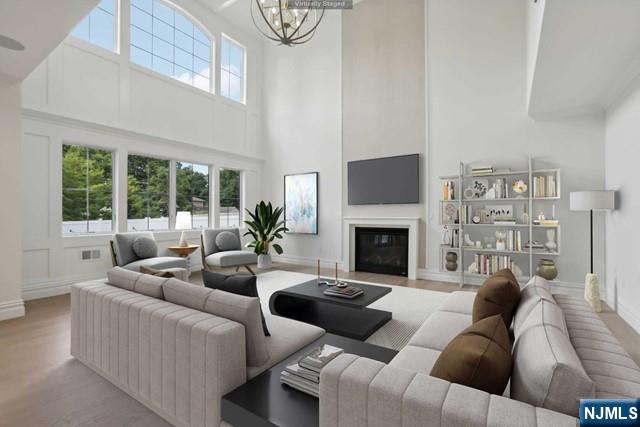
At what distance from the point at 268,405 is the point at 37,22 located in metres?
3.19

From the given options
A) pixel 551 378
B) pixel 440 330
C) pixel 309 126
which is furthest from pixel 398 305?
pixel 309 126

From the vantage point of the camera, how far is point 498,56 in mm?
4918

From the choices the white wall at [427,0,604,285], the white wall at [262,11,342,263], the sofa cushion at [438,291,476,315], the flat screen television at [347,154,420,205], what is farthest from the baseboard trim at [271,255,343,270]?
the sofa cushion at [438,291,476,315]

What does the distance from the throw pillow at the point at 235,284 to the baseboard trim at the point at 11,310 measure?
Result: 3118 millimetres

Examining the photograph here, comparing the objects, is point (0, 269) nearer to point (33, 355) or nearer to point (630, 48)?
point (33, 355)

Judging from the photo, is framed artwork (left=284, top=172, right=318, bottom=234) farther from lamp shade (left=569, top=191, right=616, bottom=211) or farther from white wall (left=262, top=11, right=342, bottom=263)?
lamp shade (left=569, top=191, right=616, bottom=211)

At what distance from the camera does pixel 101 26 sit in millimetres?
4965

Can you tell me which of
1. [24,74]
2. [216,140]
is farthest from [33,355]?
[216,140]

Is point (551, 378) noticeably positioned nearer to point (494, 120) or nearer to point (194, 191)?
point (494, 120)

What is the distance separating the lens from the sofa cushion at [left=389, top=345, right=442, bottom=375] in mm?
1532

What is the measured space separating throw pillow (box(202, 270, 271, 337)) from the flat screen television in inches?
173

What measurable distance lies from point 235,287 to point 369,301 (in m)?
1.50

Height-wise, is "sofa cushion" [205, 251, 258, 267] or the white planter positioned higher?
"sofa cushion" [205, 251, 258, 267]

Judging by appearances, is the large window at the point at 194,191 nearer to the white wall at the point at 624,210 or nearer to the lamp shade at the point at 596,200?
the lamp shade at the point at 596,200
